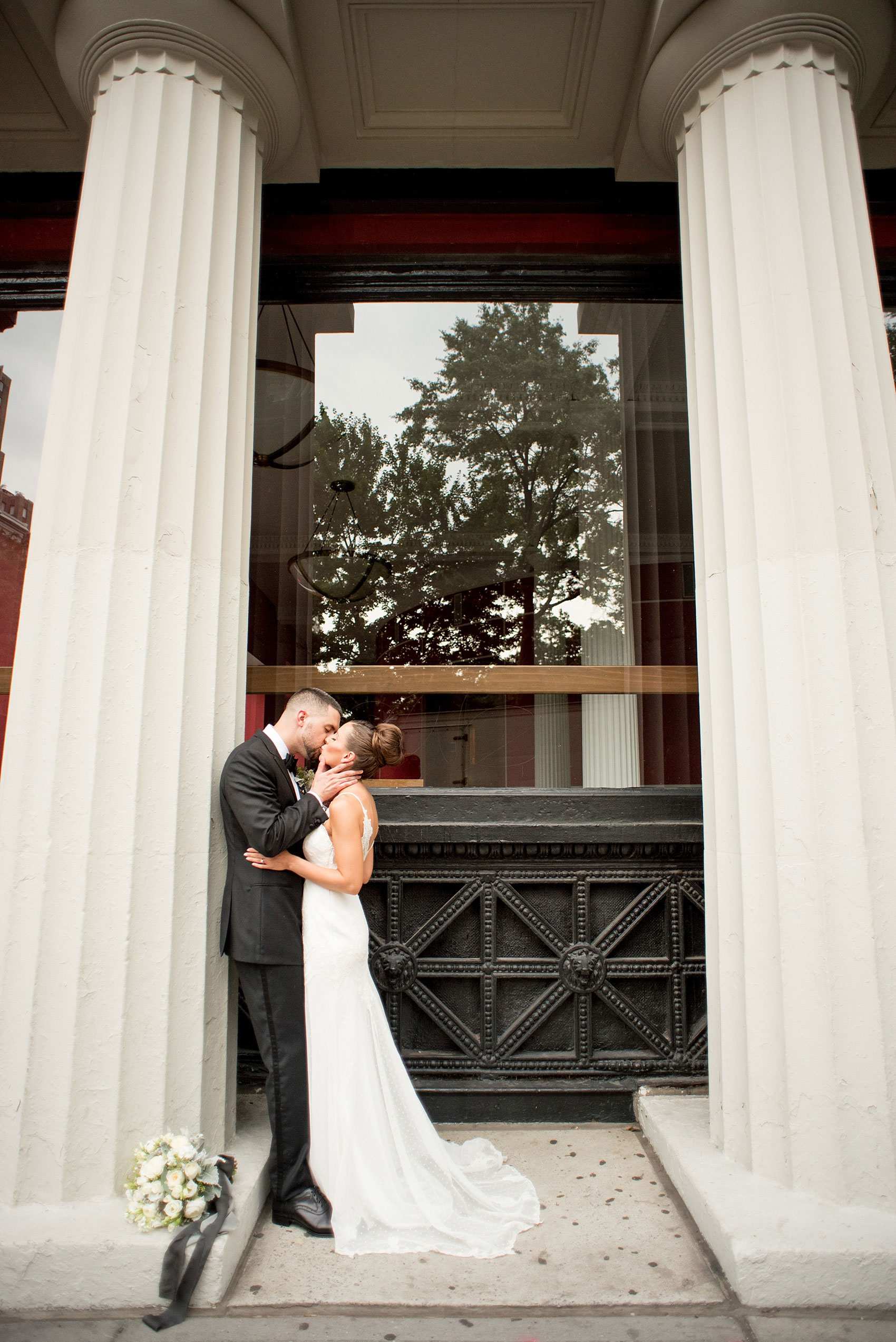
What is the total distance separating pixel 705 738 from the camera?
10.5ft

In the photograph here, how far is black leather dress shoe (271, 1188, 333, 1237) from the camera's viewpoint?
2797 mm

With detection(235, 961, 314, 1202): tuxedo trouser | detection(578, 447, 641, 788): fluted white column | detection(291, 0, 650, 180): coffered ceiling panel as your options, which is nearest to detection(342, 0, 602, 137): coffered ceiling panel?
detection(291, 0, 650, 180): coffered ceiling panel

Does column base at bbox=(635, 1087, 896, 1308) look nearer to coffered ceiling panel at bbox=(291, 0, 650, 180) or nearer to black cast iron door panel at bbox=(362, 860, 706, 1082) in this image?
black cast iron door panel at bbox=(362, 860, 706, 1082)

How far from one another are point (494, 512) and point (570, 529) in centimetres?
87

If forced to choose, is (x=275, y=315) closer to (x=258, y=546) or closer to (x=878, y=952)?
(x=258, y=546)

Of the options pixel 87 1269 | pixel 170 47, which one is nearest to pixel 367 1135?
pixel 87 1269

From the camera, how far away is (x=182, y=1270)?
2.40 m

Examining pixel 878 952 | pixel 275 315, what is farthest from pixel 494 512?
pixel 878 952

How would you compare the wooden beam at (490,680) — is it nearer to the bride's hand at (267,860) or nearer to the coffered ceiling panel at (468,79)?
the bride's hand at (267,860)

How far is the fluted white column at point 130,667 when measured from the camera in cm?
266

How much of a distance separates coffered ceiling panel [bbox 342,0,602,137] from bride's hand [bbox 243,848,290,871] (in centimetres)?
388

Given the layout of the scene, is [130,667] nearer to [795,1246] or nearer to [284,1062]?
[284,1062]

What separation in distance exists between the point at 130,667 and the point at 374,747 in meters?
1.02

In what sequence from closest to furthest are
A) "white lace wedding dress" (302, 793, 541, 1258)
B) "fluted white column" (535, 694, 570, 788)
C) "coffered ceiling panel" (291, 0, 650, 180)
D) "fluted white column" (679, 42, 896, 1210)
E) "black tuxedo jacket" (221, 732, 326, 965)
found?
"fluted white column" (679, 42, 896, 1210), "white lace wedding dress" (302, 793, 541, 1258), "black tuxedo jacket" (221, 732, 326, 965), "coffered ceiling panel" (291, 0, 650, 180), "fluted white column" (535, 694, 570, 788)
